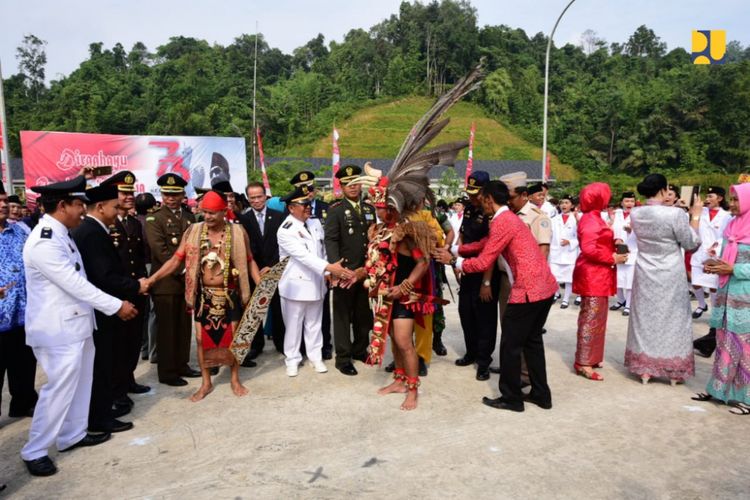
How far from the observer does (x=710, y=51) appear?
24438 mm

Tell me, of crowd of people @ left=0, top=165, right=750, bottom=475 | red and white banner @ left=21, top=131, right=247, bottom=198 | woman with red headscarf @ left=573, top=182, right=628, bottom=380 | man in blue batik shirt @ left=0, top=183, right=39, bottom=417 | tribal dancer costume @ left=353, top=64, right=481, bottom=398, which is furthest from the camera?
red and white banner @ left=21, top=131, right=247, bottom=198

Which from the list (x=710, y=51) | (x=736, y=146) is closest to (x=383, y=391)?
(x=710, y=51)

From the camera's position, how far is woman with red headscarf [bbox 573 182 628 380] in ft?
17.4

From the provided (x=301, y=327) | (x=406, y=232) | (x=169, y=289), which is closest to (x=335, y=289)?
(x=301, y=327)

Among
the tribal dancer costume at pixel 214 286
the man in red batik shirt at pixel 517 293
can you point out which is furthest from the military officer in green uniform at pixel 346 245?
the man in red batik shirt at pixel 517 293

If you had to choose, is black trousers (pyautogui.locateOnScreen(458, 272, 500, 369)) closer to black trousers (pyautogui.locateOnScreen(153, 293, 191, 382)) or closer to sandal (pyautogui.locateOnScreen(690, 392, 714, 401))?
sandal (pyautogui.locateOnScreen(690, 392, 714, 401))

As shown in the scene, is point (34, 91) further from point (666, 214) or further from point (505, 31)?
point (666, 214)

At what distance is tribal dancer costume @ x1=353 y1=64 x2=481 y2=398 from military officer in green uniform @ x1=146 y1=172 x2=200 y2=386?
2.08 m

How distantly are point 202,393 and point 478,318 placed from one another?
2.94 metres

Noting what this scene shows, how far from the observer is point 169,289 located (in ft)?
17.6

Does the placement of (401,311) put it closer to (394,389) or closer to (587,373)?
(394,389)

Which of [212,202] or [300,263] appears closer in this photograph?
[212,202]

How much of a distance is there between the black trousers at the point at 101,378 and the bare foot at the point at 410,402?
248 cm

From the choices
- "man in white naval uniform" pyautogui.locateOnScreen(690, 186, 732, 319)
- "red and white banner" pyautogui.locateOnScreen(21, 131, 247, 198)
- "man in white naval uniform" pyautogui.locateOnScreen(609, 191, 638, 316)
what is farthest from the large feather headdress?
"red and white banner" pyautogui.locateOnScreen(21, 131, 247, 198)
